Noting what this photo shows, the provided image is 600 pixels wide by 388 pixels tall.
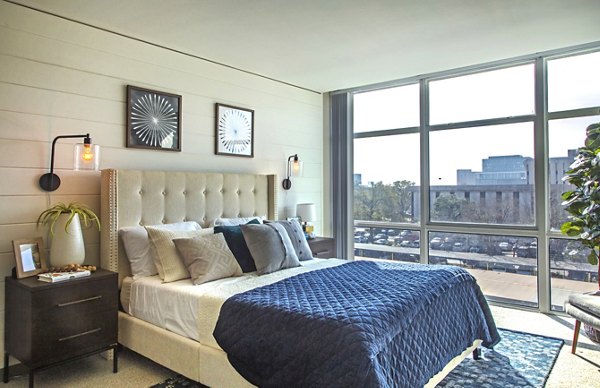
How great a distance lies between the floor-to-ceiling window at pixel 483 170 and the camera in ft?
13.6

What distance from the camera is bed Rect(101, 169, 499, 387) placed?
2.02 meters

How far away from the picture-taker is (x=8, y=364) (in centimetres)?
281

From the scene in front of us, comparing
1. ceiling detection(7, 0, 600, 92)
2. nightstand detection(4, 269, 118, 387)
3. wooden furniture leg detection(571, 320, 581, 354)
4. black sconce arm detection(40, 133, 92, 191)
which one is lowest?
wooden furniture leg detection(571, 320, 581, 354)

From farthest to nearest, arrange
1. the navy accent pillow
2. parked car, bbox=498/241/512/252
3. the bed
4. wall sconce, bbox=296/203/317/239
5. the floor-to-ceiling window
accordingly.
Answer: wall sconce, bbox=296/203/317/239 → parked car, bbox=498/241/512/252 → the floor-to-ceiling window → the navy accent pillow → the bed

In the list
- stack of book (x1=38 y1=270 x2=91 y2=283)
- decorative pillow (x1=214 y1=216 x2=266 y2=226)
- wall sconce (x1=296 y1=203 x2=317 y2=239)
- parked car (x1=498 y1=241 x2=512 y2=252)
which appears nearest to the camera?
stack of book (x1=38 y1=270 x2=91 y2=283)

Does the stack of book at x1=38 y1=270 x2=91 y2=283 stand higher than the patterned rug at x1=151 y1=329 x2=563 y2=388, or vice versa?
the stack of book at x1=38 y1=270 x2=91 y2=283

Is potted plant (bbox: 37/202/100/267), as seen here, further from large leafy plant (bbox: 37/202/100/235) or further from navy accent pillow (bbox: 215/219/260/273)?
navy accent pillow (bbox: 215/219/260/273)

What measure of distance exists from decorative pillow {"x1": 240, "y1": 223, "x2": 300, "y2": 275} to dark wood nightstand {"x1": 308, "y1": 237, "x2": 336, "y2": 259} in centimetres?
119

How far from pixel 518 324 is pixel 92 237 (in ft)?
12.7

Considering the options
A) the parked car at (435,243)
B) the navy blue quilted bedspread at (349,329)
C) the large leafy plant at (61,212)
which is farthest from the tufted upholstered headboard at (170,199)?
the parked car at (435,243)

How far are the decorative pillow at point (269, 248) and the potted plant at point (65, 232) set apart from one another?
121cm

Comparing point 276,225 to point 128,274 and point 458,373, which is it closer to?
point 128,274

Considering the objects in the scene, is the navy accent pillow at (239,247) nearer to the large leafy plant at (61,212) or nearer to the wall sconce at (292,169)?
the large leafy plant at (61,212)

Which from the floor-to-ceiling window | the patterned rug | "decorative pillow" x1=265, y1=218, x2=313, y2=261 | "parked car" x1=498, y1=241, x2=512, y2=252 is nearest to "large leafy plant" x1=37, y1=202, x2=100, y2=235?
the patterned rug
